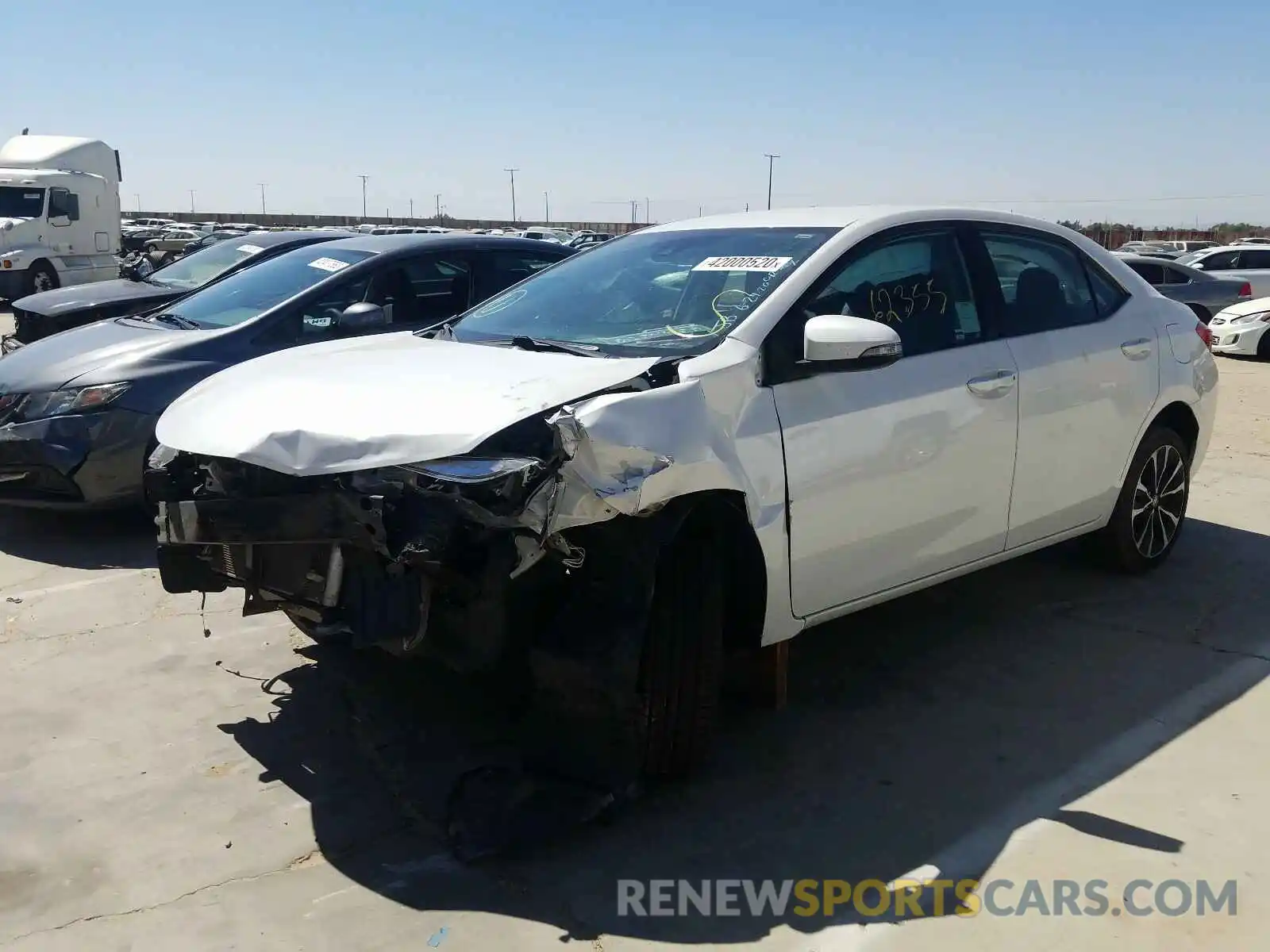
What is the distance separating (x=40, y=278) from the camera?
65.7 feet

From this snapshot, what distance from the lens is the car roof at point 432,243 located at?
697 cm

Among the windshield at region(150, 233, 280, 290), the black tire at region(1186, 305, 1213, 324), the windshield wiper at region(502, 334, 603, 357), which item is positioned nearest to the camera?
the windshield wiper at region(502, 334, 603, 357)

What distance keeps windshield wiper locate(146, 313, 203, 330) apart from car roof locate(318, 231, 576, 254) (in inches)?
42.2

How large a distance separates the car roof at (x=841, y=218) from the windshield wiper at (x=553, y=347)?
966 mm

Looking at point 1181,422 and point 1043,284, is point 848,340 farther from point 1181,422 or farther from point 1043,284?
point 1181,422

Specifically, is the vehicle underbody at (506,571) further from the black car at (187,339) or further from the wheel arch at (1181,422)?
the wheel arch at (1181,422)

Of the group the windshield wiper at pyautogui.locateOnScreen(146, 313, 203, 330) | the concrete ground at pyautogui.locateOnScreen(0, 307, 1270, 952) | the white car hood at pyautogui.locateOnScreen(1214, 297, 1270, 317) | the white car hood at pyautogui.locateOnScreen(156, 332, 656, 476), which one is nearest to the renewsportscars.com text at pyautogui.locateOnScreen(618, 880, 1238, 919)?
the concrete ground at pyautogui.locateOnScreen(0, 307, 1270, 952)

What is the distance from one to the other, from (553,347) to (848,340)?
1.00 metres

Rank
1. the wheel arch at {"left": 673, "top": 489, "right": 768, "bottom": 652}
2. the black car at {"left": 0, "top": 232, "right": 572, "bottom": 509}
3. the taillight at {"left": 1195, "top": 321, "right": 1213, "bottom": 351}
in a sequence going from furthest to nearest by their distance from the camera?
the black car at {"left": 0, "top": 232, "right": 572, "bottom": 509}
the taillight at {"left": 1195, "top": 321, "right": 1213, "bottom": 351}
the wheel arch at {"left": 673, "top": 489, "right": 768, "bottom": 652}

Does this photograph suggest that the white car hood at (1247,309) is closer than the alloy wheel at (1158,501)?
No

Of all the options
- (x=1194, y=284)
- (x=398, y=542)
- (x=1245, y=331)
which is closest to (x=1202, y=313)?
(x=1245, y=331)

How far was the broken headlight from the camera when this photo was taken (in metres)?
2.88

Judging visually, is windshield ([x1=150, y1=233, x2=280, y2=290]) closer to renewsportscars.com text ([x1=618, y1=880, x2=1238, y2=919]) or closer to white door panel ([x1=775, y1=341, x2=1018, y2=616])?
white door panel ([x1=775, y1=341, x2=1018, y2=616])

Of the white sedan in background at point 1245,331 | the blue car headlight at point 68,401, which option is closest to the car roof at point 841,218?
the blue car headlight at point 68,401
